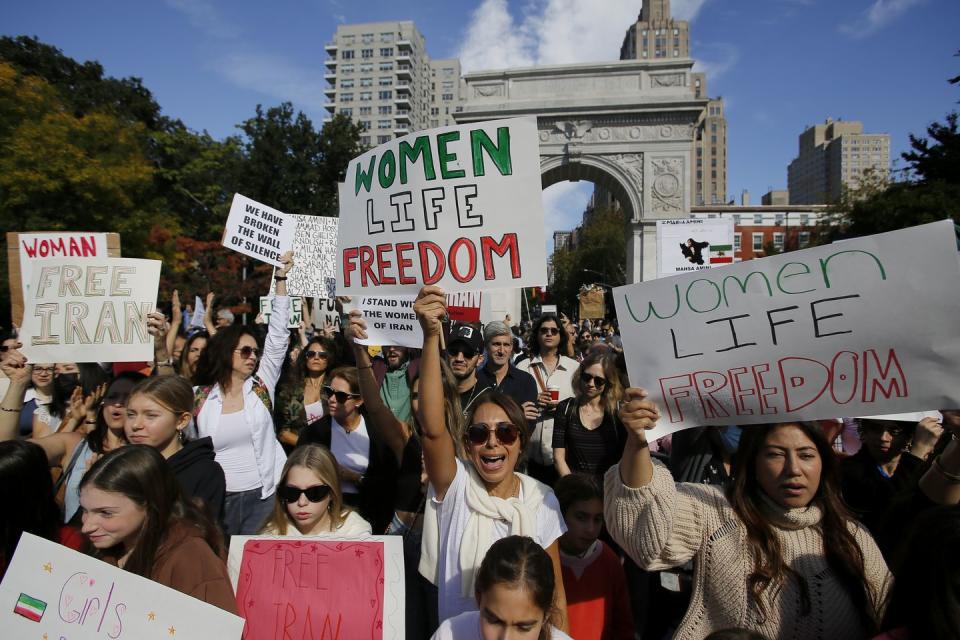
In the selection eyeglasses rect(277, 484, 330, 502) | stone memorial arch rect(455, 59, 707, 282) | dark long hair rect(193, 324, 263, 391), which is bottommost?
eyeglasses rect(277, 484, 330, 502)

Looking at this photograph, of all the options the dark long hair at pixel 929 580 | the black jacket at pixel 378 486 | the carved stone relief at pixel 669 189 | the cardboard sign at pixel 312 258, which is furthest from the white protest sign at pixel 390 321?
the carved stone relief at pixel 669 189

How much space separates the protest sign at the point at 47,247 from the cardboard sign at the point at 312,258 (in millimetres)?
2733

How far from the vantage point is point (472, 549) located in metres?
2.13

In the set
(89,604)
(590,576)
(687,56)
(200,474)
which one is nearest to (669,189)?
(590,576)

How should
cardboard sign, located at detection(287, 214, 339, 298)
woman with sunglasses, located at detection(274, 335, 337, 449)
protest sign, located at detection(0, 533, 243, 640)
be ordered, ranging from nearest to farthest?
protest sign, located at detection(0, 533, 243, 640)
woman with sunglasses, located at detection(274, 335, 337, 449)
cardboard sign, located at detection(287, 214, 339, 298)

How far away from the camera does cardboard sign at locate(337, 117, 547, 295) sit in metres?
2.72

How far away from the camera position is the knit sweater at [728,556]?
1.83 metres

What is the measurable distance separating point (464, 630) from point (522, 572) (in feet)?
0.94

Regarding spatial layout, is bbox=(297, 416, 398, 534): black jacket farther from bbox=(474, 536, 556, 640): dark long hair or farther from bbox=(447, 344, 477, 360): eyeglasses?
bbox=(474, 536, 556, 640): dark long hair

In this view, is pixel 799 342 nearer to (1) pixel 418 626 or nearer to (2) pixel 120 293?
(1) pixel 418 626

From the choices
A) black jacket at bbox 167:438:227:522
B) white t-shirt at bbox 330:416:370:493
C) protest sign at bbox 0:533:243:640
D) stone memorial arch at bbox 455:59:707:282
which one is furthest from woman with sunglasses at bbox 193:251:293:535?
stone memorial arch at bbox 455:59:707:282

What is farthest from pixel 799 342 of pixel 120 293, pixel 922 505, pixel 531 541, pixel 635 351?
pixel 120 293

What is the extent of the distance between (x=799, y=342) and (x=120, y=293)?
4.15 metres

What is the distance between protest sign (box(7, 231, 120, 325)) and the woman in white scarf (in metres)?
3.36
